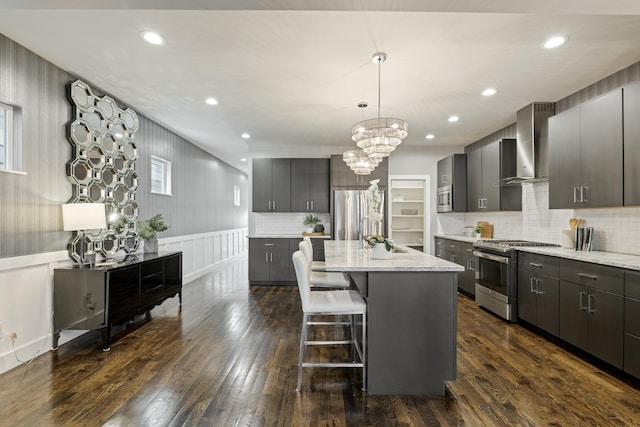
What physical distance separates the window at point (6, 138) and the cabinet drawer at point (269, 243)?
3.69m

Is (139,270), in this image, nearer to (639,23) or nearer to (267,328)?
(267,328)

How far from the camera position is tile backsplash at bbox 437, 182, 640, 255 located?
3.26m

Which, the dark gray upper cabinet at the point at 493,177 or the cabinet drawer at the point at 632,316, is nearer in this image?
the cabinet drawer at the point at 632,316

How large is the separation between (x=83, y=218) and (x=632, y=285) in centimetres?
455

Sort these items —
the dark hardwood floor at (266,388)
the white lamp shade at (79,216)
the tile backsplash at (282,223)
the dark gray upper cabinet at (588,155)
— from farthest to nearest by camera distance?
the tile backsplash at (282,223), the white lamp shade at (79,216), the dark gray upper cabinet at (588,155), the dark hardwood floor at (266,388)

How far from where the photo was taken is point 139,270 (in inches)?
144

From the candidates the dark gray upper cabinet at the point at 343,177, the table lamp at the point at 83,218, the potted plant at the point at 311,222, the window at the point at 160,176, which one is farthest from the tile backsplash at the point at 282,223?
Result: the table lamp at the point at 83,218

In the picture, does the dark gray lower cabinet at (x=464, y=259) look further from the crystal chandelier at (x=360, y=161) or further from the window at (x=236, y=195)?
the window at (x=236, y=195)

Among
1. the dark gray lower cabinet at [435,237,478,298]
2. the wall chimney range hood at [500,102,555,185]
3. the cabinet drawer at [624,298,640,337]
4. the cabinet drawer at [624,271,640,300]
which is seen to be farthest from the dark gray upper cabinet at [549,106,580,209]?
the dark gray lower cabinet at [435,237,478,298]

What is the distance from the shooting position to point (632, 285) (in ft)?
8.15

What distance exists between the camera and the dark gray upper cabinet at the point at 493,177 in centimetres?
475

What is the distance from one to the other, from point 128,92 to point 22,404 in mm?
3124

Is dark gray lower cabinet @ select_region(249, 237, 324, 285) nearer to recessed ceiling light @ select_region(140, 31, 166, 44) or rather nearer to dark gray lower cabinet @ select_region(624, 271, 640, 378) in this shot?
recessed ceiling light @ select_region(140, 31, 166, 44)

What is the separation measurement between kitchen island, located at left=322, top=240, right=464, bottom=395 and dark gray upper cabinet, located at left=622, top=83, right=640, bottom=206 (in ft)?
5.73
